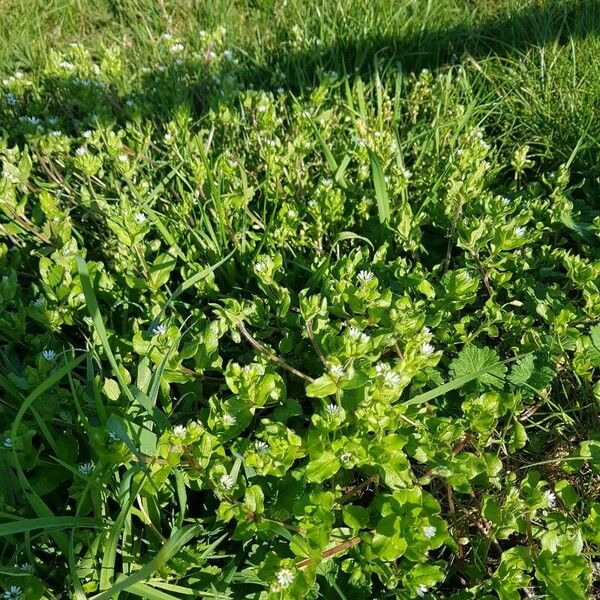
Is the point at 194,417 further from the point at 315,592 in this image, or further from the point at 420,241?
the point at 420,241

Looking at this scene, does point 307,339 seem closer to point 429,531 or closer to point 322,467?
point 322,467

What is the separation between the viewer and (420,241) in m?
2.35

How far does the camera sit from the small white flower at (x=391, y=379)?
1.50 meters

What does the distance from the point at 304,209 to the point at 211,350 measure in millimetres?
825

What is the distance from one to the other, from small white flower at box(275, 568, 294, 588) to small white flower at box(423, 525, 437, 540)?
0.30 metres

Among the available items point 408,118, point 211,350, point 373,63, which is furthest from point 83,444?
point 373,63

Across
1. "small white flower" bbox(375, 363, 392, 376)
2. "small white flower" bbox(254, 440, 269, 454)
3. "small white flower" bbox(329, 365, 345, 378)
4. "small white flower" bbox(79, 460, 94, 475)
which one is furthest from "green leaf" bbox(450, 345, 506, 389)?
"small white flower" bbox(79, 460, 94, 475)

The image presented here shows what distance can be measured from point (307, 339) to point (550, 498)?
773mm

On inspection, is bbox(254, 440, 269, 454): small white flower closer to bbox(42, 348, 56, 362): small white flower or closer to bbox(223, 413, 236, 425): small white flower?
bbox(223, 413, 236, 425): small white flower

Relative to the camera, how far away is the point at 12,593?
4.85 ft

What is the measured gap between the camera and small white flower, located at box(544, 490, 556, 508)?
1535 mm

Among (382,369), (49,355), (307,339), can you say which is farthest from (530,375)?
(49,355)

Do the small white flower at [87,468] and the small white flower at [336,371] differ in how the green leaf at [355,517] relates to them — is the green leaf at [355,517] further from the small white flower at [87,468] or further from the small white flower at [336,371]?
the small white flower at [87,468]

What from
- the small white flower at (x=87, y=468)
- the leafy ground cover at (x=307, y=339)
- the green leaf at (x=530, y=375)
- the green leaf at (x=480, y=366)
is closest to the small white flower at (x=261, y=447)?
the leafy ground cover at (x=307, y=339)
